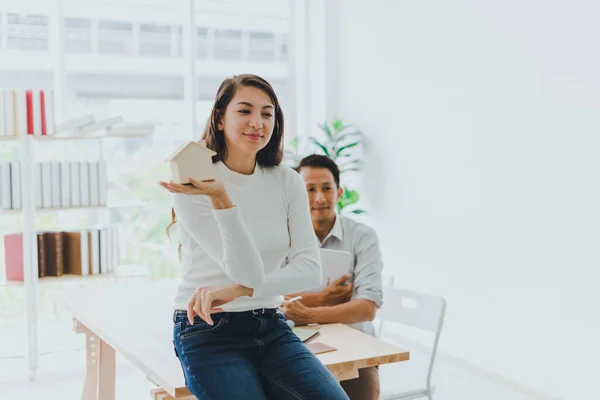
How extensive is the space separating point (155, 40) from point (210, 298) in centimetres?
392

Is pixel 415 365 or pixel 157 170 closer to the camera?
pixel 415 365

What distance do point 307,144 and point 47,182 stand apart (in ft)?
7.22

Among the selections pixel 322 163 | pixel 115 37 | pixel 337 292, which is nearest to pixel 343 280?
pixel 337 292

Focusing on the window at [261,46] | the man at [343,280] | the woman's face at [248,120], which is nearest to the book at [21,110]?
the man at [343,280]

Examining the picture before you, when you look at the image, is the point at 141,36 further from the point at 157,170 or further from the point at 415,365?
the point at 415,365

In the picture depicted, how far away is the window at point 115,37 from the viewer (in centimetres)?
498

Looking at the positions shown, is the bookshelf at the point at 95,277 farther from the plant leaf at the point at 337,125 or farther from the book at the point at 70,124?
the plant leaf at the point at 337,125

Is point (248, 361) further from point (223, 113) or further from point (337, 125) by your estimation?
point (337, 125)

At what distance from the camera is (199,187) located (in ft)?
4.97

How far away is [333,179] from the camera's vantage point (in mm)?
2604

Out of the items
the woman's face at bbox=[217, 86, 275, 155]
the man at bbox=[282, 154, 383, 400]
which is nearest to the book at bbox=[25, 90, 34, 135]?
the man at bbox=[282, 154, 383, 400]

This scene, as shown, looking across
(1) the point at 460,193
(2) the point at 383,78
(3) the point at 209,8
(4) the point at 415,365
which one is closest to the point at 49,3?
(3) the point at 209,8

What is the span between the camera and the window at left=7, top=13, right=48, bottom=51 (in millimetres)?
4707

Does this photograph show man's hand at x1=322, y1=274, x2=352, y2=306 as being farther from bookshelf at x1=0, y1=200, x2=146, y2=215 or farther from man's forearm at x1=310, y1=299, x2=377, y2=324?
bookshelf at x1=0, y1=200, x2=146, y2=215
